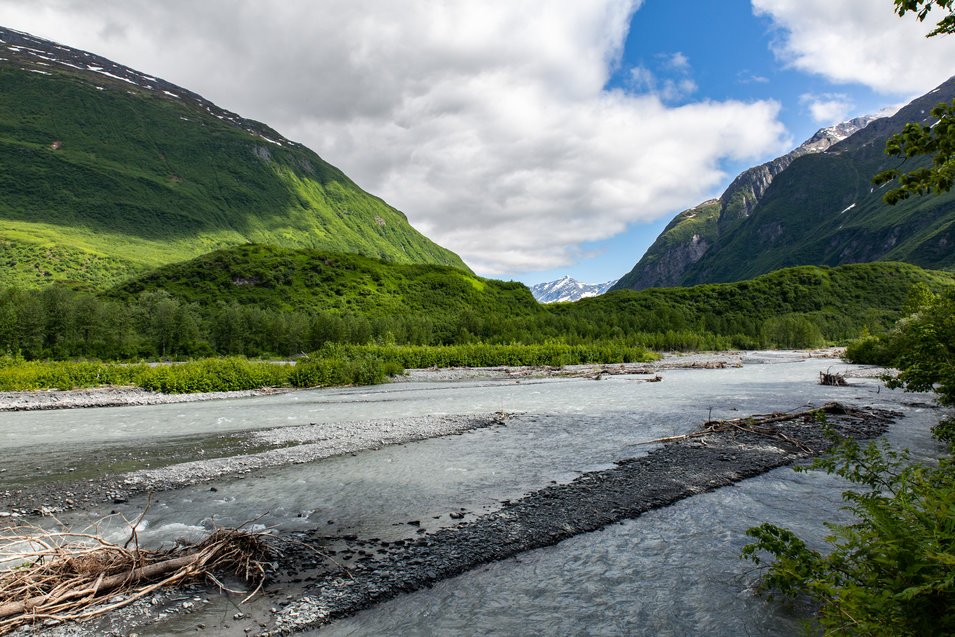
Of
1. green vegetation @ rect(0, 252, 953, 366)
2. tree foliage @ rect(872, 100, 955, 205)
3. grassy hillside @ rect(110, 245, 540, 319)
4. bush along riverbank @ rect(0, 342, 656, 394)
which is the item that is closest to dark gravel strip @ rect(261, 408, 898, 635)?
tree foliage @ rect(872, 100, 955, 205)

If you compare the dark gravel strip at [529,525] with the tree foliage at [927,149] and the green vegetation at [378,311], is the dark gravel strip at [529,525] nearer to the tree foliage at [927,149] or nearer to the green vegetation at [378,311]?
the tree foliage at [927,149]

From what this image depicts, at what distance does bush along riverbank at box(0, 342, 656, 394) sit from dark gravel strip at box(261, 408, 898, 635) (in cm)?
4018

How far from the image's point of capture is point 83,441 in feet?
74.7

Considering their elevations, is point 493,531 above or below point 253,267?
below

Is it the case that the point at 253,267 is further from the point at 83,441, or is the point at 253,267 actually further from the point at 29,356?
the point at 83,441

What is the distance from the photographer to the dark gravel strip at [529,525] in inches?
342

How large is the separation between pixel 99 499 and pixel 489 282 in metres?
160

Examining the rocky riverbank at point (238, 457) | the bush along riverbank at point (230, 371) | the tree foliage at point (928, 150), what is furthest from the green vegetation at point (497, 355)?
the tree foliage at point (928, 150)

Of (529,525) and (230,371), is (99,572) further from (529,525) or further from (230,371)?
(230,371)

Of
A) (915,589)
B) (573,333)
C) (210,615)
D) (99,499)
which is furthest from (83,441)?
(573,333)

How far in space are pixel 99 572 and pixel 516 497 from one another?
934 cm

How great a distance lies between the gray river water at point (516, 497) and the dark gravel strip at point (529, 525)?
1.24 ft

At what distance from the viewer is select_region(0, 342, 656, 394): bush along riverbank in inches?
1654

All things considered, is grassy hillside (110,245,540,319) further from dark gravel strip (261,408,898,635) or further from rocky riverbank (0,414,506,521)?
dark gravel strip (261,408,898,635)
